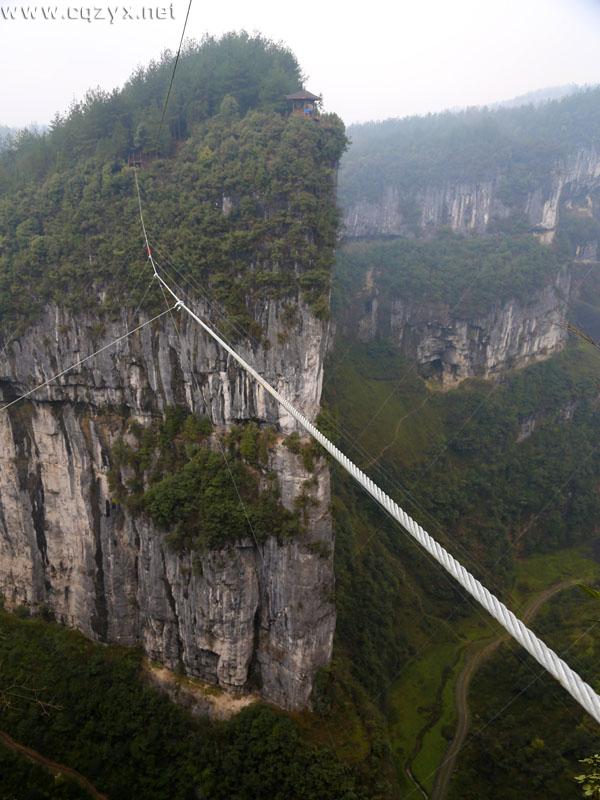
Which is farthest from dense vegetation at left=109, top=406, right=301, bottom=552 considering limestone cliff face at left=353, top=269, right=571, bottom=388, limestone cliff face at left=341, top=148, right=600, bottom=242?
limestone cliff face at left=341, top=148, right=600, bottom=242

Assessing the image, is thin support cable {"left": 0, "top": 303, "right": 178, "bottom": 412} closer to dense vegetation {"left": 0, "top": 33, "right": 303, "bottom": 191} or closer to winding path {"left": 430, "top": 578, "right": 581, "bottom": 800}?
dense vegetation {"left": 0, "top": 33, "right": 303, "bottom": 191}

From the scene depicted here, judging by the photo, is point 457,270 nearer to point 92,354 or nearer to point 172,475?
point 92,354

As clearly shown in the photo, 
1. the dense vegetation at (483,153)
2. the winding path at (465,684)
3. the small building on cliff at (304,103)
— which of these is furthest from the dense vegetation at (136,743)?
the dense vegetation at (483,153)

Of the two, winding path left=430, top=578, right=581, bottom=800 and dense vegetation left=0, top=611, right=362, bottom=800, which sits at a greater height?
dense vegetation left=0, top=611, right=362, bottom=800

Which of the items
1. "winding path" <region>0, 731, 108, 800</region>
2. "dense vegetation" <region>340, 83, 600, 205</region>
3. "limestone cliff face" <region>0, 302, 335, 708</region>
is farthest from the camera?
"dense vegetation" <region>340, 83, 600, 205</region>

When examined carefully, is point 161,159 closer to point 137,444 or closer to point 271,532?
point 137,444

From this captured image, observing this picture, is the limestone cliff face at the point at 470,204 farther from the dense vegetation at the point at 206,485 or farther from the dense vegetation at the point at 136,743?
the dense vegetation at the point at 136,743

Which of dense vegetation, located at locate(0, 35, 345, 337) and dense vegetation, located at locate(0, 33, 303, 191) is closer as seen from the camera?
dense vegetation, located at locate(0, 35, 345, 337)
